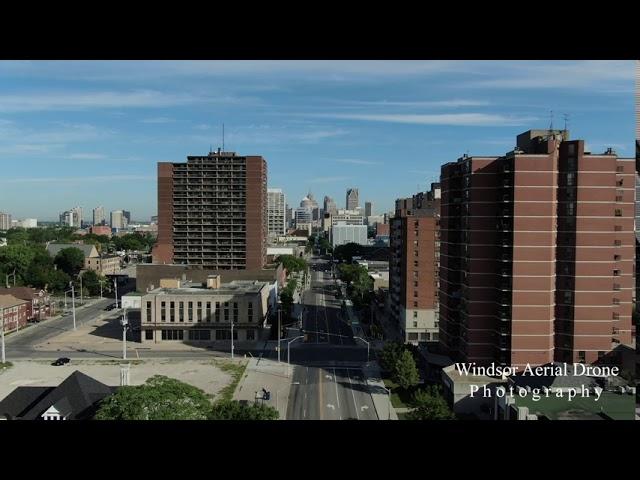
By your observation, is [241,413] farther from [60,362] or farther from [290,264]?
[290,264]

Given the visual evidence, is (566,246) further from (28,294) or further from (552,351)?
(28,294)

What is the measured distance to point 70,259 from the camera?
115 ft

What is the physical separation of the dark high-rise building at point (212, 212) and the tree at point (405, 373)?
17.4m

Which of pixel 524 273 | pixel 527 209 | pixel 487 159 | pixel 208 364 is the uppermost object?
pixel 487 159

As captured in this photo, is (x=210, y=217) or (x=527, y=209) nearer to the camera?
(x=527, y=209)

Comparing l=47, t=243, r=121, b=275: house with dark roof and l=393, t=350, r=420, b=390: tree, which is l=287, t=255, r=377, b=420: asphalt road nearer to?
l=393, t=350, r=420, b=390: tree

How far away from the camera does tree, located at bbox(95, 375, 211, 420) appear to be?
747 cm

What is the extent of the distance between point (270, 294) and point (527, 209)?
13266 mm

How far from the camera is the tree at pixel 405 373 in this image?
42.6 feet

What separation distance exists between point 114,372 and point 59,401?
615 cm

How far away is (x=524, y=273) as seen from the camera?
41.6ft
